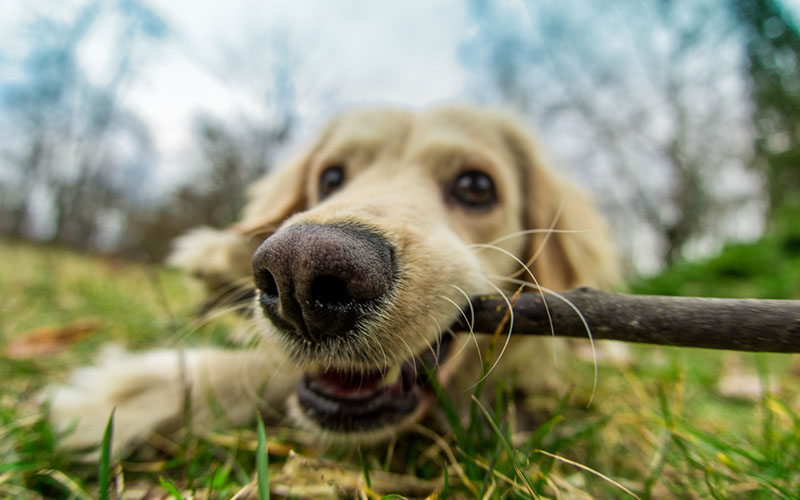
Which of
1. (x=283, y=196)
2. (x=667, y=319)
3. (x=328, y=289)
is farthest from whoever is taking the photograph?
(x=283, y=196)

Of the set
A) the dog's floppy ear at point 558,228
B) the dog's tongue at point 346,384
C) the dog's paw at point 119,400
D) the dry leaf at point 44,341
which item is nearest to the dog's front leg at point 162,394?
the dog's paw at point 119,400

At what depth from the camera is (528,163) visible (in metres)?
2.25

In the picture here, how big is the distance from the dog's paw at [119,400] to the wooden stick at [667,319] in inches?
42.6

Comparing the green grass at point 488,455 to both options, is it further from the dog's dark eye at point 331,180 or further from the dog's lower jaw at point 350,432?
the dog's dark eye at point 331,180

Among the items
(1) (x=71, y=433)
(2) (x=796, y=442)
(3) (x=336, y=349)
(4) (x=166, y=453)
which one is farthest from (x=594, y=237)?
(1) (x=71, y=433)

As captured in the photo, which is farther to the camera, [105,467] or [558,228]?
[558,228]

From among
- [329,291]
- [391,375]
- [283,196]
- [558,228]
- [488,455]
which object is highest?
[283,196]

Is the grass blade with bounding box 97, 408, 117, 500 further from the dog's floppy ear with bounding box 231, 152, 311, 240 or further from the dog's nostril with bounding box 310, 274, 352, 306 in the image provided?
the dog's floppy ear with bounding box 231, 152, 311, 240

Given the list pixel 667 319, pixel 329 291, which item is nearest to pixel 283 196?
pixel 329 291

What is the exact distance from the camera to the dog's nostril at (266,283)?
970 mm

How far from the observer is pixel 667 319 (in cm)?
77

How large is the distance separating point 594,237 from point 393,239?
5.21ft

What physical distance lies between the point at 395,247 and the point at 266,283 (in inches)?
12.7

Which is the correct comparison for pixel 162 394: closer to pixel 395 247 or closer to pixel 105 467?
pixel 105 467
